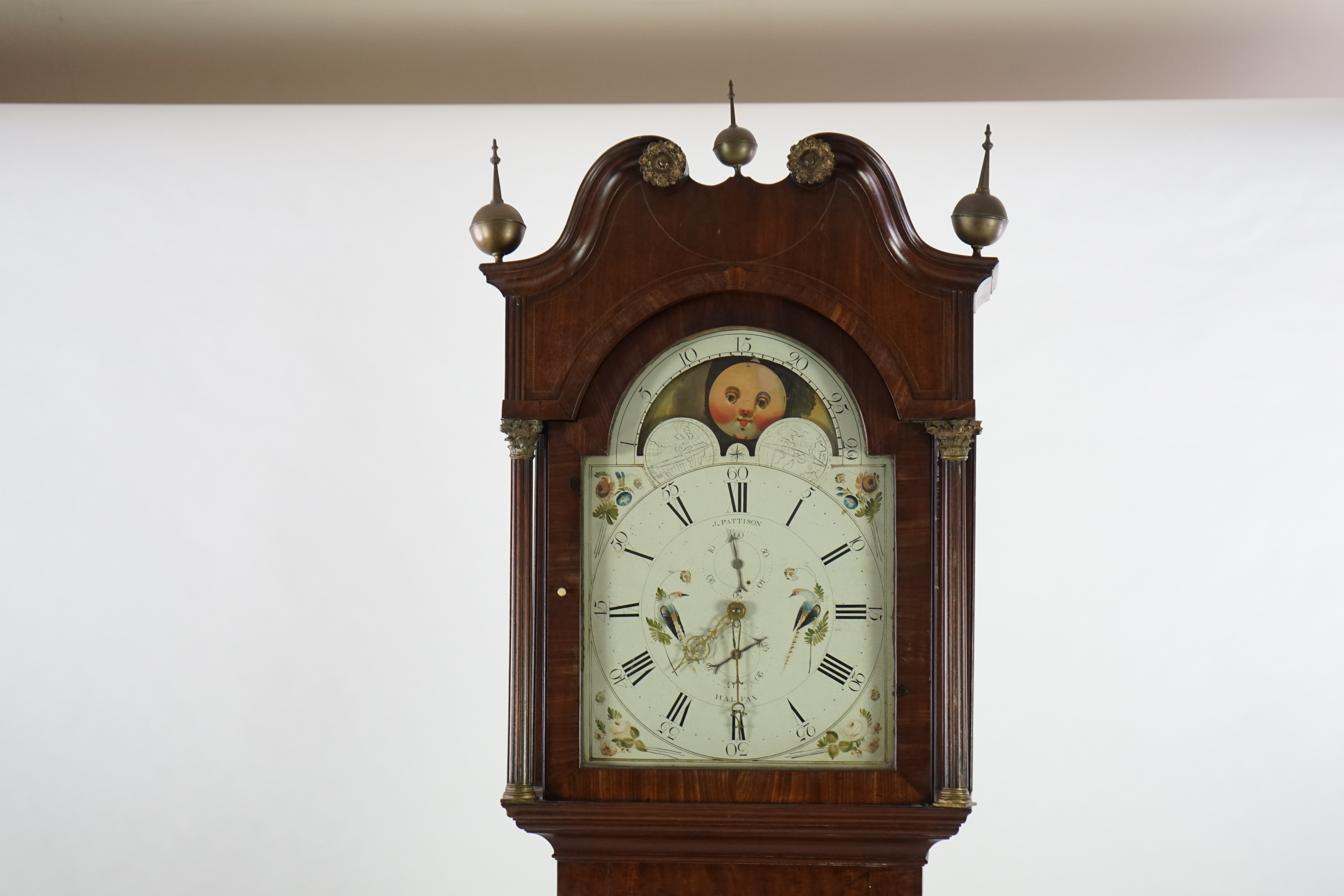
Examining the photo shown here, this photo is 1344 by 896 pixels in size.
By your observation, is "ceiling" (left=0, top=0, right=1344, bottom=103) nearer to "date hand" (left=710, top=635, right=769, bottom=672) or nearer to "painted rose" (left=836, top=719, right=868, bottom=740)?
"date hand" (left=710, top=635, right=769, bottom=672)

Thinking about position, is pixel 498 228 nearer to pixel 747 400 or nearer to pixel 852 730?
pixel 747 400

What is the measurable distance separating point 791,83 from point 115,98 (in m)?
1.89

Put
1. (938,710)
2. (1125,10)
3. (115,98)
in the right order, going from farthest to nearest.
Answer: (115,98)
(1125,10)
(938,710)

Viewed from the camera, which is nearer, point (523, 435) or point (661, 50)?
point (523, 435)

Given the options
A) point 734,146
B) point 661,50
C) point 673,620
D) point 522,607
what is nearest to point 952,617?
point 673,620

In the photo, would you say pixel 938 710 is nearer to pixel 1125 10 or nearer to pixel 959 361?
pixel 959 361

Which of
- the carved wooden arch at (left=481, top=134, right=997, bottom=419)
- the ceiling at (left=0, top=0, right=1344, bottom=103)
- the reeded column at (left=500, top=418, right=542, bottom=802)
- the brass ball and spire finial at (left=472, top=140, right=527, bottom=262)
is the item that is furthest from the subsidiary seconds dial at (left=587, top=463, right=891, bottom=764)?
the ceiling at (left=0, top=0, right=1344, bottom=103)

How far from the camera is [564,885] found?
2.10m

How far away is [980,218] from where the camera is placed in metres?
2.03

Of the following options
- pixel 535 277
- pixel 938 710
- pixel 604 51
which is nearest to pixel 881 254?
pixel 535 277

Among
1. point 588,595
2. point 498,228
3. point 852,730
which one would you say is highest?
point 498,228

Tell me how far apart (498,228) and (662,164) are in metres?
0.30

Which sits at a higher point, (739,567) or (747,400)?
(747,400)

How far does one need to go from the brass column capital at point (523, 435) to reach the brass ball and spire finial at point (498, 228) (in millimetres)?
291
